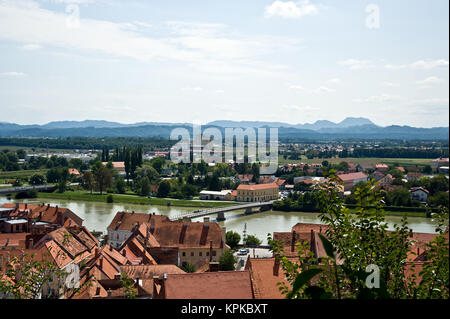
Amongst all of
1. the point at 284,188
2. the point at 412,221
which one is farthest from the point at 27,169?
the point at 412,221

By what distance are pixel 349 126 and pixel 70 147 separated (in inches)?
3498

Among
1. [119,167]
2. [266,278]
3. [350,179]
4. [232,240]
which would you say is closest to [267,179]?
[350,179]

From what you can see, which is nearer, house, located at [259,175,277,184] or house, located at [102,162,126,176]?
house, located at [259,175,277,184]

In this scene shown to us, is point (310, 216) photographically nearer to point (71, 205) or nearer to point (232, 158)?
point (71, 205)

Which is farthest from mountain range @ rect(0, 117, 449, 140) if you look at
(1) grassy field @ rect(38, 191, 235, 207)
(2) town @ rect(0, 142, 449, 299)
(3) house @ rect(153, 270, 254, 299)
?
(3) house @ rect(153, 270, 254, 299)

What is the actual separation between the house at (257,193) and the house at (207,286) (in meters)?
20.0

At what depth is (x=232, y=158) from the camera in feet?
133

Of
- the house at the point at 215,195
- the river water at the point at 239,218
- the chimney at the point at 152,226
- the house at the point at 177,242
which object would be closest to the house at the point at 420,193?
the river water at the point at 239,218

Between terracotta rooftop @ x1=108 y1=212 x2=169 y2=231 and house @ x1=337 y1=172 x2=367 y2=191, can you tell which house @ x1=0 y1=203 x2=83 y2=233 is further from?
house @ x1=337 y1=172 x2=367 y2=191

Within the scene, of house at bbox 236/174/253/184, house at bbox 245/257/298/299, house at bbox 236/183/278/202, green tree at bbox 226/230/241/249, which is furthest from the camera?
house at bbox 236/174/253/184

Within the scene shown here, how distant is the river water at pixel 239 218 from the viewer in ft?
51.2

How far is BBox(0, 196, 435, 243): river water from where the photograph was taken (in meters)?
15.6

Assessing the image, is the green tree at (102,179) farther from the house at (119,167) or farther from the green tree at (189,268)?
the green tree at (189,268)

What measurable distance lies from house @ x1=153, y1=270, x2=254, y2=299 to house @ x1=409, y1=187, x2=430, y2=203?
19158mm
